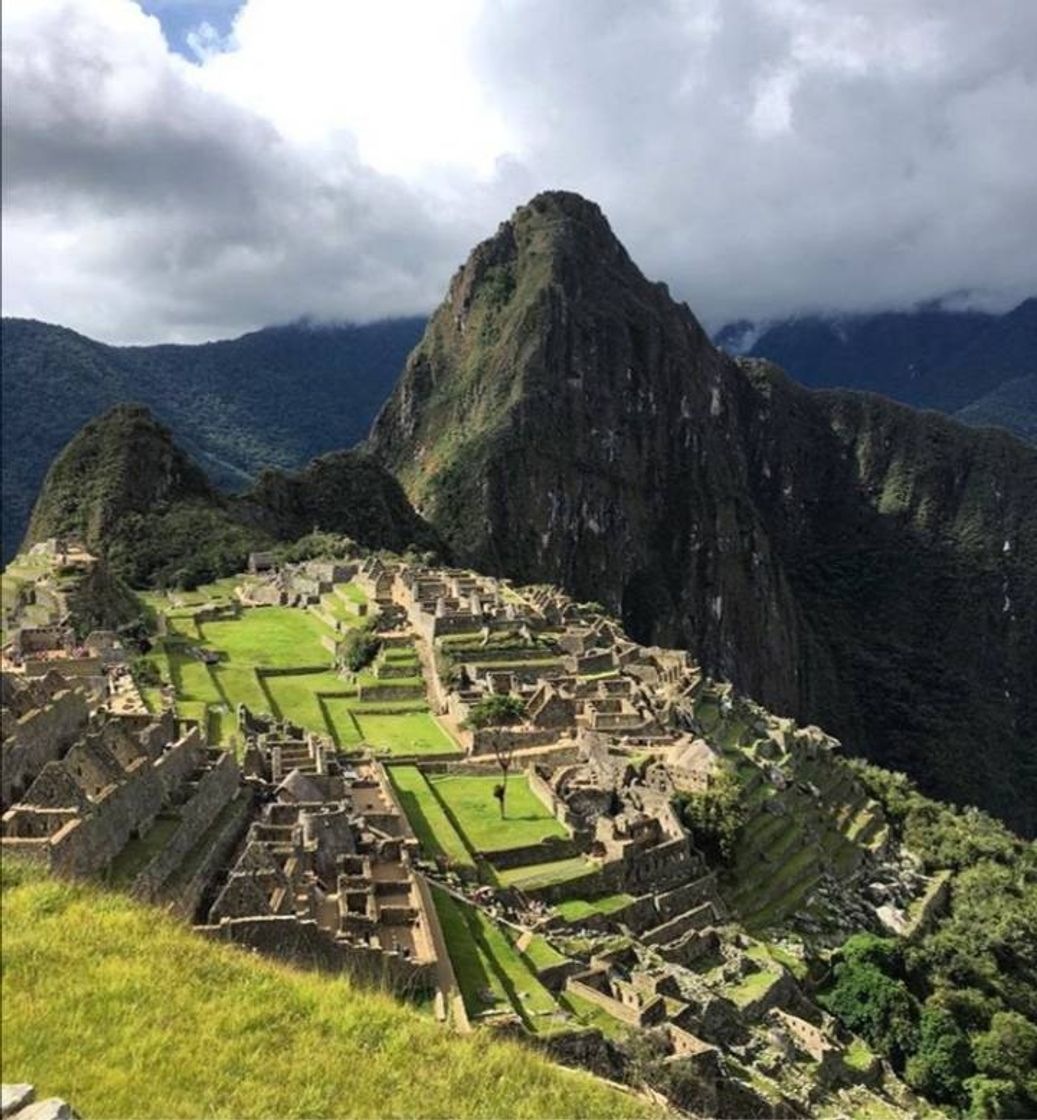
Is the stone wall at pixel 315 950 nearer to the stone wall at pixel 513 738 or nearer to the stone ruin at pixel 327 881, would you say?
the stone ruin at pixel 327 881

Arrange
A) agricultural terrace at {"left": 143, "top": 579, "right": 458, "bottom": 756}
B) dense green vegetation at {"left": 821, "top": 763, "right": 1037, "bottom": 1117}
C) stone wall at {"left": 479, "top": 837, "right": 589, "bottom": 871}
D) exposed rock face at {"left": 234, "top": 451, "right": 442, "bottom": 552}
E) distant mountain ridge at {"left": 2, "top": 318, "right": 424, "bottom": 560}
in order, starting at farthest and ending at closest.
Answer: distant mountain ridge at {"left": 2, "top": 318, "right": 424, "bottom": 560} < exposed rock face at {"left": 234, "top": 451, "right": 442, "bottom": 552} < agricultural terrace at {"left": 143, "top": 579, "right": 458, "bottom": 756} < dense green vegetation at {"left": 821, "top": 763, "right": 1037, "bottom": 1117} < stone wall at {"left": 479, "top": 837, "right": 589, "bottom": 871}

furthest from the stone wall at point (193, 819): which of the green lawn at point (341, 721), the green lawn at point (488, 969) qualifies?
the green lawn at point (341, 721)

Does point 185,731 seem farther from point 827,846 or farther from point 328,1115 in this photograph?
point 827,846

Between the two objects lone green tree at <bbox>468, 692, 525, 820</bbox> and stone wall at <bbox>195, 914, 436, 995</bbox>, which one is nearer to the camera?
stone wall at <bbox>195, 914, 436, 995</bbox>

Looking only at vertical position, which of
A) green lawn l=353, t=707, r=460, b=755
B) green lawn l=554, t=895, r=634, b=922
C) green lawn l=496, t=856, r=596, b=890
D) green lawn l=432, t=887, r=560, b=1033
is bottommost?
green lawn l=554, t=895, r=634, b=922

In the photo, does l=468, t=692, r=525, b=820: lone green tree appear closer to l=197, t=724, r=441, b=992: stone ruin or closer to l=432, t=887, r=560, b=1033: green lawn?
l=197, t=724, r=441, b=992: stone ruin

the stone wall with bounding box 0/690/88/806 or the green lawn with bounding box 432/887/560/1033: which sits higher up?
the stone wall with bounding box 0/690/88/806

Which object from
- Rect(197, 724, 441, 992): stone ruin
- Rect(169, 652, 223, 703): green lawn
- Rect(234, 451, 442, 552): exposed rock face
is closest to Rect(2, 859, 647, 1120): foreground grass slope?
Rect(197, 724, 441, 992): stone ruin
